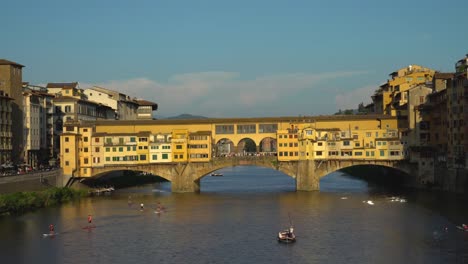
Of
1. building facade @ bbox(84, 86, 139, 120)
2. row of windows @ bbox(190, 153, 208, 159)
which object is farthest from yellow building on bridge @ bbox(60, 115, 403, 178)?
building facade @ bbox(84, 86, 139, 120)

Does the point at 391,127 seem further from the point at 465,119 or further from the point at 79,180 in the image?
the point at 79,180

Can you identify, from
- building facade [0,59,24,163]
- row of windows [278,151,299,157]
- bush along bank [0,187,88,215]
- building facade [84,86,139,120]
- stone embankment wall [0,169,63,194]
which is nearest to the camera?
bush along bank [0,187,88,215]

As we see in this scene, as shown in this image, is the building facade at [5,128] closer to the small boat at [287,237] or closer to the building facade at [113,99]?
the building facade at [113,99]

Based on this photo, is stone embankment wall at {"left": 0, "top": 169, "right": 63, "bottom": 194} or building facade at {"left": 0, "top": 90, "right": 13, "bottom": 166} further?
building facade at {"left": 0, "top": 90, "right": 13, "bottom": 166}

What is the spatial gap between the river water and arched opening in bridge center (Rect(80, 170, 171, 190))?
394 inches

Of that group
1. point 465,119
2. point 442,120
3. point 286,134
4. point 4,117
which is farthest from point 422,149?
point 4,117

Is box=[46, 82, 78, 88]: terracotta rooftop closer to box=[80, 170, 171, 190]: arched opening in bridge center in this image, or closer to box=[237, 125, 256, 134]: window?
box=[80, 170, 171, 190]: arched opening in bridge center

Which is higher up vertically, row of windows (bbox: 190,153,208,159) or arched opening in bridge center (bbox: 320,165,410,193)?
row of windows (bbox: 190,153,208,159)

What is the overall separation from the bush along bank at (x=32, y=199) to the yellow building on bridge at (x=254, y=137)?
6121 mm

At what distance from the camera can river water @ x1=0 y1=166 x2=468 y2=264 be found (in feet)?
127

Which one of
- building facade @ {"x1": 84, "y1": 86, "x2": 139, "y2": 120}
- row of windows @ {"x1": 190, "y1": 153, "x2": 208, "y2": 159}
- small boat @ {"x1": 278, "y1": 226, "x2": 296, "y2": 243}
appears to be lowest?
small boat @ {"x1": 278, "y1": 226, "x2": 296, "y2": 243}

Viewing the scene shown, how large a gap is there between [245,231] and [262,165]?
25.8m

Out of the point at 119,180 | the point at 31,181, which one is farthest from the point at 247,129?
the point at 31,181

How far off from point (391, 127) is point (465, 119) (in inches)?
516
